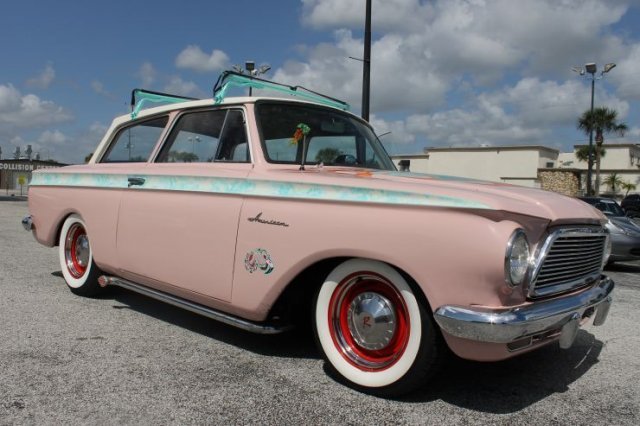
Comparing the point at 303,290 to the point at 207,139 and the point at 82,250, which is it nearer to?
the point at 207,139

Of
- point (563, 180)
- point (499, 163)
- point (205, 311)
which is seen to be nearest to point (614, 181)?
point (563, 180)

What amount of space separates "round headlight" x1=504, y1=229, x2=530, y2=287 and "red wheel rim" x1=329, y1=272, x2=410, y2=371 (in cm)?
58

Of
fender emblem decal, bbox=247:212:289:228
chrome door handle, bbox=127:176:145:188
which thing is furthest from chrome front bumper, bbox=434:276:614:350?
chrome door handle, bbox=127:176:145:188

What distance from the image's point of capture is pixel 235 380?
3.19 meters

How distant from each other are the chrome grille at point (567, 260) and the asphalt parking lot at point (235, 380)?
2.10 feet

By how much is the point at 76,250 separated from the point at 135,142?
1283mm

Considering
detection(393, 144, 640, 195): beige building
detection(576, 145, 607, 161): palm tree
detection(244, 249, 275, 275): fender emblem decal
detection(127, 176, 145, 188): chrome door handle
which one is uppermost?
detection(576, 145, 607, 161): palm tree

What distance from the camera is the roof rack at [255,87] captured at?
4.18 meters

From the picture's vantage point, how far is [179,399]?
2.90m

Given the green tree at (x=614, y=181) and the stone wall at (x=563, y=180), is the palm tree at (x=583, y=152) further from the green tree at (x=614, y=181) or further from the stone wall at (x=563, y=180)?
the stone wall at (x=563, y=180)

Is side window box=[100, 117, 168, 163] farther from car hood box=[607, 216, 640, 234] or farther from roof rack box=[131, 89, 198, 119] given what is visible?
car hood box=[607, 216, 640, 234]

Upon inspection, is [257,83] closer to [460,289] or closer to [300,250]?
[300,250]

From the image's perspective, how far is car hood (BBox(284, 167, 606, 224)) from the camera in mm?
2643

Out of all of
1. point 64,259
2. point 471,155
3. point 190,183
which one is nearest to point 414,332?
point 190,183
